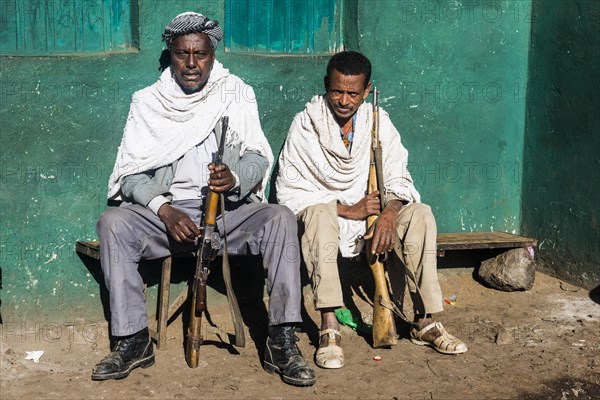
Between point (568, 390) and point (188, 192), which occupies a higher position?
point (188, 192)

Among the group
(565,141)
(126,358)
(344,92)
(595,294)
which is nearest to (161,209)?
(126,358)

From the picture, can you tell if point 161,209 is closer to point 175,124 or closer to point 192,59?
point 175,124

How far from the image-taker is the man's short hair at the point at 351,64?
17.4 feet

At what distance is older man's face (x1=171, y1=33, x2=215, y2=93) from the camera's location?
17.0ft

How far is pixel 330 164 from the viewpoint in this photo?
5.47m

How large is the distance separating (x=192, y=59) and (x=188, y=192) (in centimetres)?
74

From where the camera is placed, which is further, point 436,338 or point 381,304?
point 436,338

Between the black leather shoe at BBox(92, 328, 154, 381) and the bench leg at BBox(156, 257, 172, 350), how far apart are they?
10.6 inches

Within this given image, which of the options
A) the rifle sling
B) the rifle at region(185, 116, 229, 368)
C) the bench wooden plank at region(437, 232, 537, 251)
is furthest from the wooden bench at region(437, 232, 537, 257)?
the rifle at region(185, 116, 229, 368)

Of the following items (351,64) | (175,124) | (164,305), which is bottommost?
(164,305)

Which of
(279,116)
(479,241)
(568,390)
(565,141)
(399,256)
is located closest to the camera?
(568,390)

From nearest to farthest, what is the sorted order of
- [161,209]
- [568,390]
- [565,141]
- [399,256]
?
[568,390]
[161,209]
[399,256]
[565,141]

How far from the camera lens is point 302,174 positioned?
17.9 ft

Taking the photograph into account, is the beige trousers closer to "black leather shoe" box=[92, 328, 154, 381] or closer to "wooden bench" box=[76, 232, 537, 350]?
"wooden bench" box=[76, 232, 537, 350]
